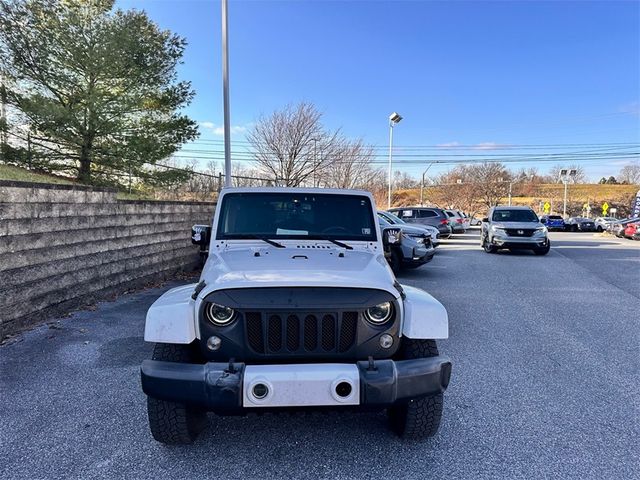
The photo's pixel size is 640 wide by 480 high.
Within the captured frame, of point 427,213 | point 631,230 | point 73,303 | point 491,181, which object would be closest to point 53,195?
point 73,303

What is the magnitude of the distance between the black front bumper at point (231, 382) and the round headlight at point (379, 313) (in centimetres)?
29

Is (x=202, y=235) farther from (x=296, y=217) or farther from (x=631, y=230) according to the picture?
(x=631, y=230)

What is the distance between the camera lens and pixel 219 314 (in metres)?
2.54

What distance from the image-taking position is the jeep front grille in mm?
2484

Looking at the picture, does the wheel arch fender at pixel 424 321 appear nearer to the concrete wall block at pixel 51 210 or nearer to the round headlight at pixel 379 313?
the round headlight at pixel 379 313

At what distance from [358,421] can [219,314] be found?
1.38 meters

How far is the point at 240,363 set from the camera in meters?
2.32

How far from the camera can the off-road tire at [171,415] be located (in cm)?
256

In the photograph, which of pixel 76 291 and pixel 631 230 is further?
pixel 631 230

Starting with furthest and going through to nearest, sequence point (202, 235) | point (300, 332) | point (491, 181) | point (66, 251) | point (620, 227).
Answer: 1. point (491, 181)
2. point (620, 227)
3. point (66, 251)
4. point (202, 235)
5. point (300, 332)

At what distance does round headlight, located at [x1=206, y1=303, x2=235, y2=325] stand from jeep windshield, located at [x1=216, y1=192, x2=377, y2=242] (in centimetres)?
121

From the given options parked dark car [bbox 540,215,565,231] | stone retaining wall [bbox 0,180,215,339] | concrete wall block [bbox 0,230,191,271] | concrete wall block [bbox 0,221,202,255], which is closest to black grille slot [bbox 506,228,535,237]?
concrete wall block [bbox 0,221,202,255]

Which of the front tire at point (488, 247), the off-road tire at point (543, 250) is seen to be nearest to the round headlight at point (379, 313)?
the front tire at point (488, 247)

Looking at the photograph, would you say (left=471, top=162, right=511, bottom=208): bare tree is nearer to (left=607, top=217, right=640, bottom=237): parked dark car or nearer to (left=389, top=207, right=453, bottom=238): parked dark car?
(left=607, top=217, right=640, bottom=237): parked dark car
